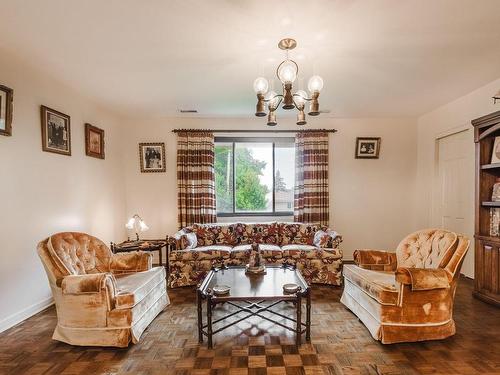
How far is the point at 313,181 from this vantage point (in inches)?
195

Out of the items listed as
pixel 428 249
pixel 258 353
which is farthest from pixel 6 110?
pixel 428 249

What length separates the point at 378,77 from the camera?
10.8ft

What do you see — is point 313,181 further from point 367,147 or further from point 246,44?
point 246,44

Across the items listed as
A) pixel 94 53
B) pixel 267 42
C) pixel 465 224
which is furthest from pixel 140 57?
pixel 465 224

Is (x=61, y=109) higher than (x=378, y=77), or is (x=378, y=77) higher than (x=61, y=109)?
(x=378, y=77)

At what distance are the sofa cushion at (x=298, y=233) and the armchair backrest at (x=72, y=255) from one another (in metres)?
2.51

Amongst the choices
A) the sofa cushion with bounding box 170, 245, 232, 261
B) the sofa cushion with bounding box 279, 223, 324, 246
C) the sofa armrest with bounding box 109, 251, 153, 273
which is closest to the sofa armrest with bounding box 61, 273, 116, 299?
the sofa armrest with bounding box 109, 251, 153, 273

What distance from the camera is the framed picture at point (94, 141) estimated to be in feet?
13.1

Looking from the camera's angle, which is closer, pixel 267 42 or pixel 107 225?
pixel 267 42

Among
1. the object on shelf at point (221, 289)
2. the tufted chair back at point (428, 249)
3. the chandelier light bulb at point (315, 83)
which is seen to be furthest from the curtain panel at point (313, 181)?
the object on shelf at point (221, 289)

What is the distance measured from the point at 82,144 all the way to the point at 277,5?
10.6 feet

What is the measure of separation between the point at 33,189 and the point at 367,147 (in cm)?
497

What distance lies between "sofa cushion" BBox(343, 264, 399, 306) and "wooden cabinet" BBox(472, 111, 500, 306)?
1207mm

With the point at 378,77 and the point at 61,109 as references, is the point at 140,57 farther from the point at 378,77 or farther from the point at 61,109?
the point at 378,77
